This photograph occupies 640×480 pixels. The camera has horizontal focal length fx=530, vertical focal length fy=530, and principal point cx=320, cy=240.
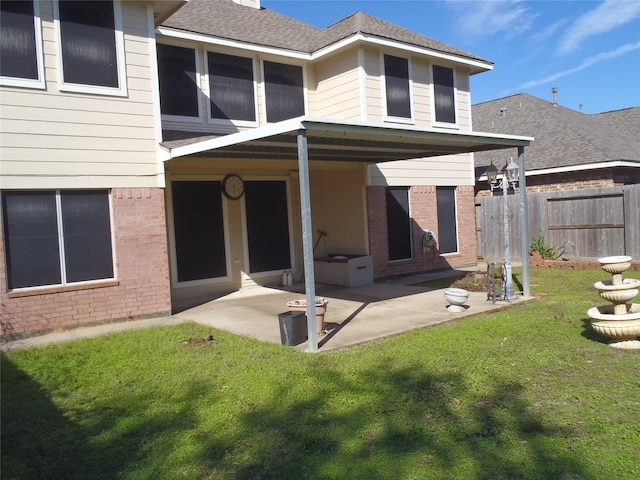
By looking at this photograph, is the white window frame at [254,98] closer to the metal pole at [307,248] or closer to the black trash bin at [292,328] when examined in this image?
the metal pole at [307,248]

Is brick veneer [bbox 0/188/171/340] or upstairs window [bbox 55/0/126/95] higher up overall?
upstairs window [bbox 55/0/126/95]

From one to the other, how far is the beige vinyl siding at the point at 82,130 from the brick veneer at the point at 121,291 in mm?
443

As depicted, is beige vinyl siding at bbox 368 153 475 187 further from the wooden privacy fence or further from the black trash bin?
the black trash bin

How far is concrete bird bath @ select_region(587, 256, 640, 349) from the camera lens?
20.3 feet

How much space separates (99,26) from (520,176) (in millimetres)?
7837

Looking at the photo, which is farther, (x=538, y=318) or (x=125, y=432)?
(x=538, y=318)

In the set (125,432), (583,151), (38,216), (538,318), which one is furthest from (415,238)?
(125,432)

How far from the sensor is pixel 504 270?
388 inches

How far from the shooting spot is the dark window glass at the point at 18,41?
7.80 metres

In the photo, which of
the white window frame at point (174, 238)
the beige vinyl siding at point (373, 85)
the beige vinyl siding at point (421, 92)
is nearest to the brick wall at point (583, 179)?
the beige vinyl siding at point (421, 92)

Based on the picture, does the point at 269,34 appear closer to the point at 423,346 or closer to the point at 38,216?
the point at 38,216

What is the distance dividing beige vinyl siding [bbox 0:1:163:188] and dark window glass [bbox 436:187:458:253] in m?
8.13

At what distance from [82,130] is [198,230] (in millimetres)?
3584

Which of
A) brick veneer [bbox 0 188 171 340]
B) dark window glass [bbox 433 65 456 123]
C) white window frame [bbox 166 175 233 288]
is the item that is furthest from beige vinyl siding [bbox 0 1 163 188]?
dark window glass [bbox 433 65 456 123]
